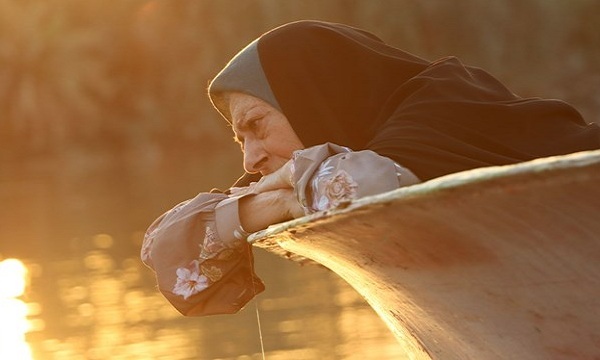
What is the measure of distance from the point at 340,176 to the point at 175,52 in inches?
887

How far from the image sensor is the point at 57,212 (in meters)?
13.2

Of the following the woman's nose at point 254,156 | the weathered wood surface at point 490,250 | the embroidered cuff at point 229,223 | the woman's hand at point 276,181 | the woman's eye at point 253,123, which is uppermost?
the woman's eye at point 253,123

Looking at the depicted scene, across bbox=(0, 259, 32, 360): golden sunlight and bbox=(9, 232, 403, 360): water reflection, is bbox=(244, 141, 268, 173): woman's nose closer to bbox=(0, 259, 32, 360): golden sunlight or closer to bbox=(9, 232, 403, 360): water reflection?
bbox=(9, 232, 403, 360): water reflection

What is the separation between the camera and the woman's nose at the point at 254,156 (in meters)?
3.07

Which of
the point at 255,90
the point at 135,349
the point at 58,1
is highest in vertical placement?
the point at 58,1

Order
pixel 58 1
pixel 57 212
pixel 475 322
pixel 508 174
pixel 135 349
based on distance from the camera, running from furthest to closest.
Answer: pixel 58 1
pixel 57 212
pixel 135 349
pixel 475 322
pixel 508 174

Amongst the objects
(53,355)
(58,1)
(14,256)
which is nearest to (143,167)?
(58,1)

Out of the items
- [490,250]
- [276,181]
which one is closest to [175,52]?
[276,181]

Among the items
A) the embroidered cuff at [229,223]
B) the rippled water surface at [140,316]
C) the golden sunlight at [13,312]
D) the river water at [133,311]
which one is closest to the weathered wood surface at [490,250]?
the embroidered cuff at [229,223]

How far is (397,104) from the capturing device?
2932 millimetres

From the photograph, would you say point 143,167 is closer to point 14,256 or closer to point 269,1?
point 269,1

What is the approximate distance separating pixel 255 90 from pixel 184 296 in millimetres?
389

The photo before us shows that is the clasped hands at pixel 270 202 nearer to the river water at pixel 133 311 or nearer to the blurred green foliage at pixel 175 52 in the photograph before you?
the river water at pixel 133 311

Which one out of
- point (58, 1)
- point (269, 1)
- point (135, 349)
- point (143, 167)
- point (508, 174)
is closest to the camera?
point (508, 174)
